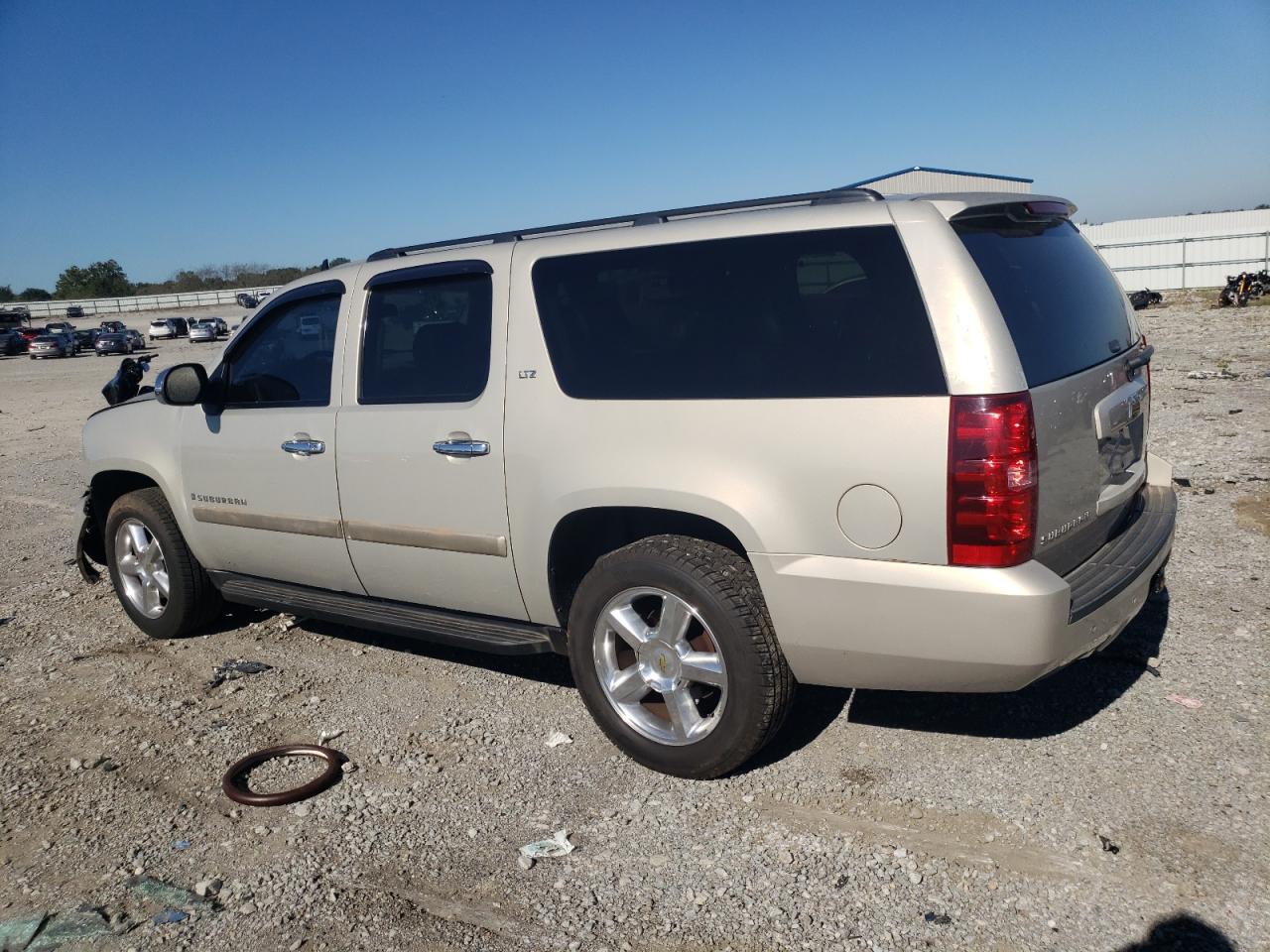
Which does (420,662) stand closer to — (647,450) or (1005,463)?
(647,450)

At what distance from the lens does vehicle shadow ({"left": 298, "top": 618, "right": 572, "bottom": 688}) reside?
4.75 meters

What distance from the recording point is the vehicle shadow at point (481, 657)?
4746 mm

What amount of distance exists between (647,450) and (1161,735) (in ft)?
7.24

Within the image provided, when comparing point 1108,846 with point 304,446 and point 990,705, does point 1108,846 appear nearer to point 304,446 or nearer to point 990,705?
point 990,705

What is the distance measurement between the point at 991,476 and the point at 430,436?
222cm

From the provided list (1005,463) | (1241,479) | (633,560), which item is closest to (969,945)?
(1005,463)

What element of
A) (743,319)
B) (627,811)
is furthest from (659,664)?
(743,319)

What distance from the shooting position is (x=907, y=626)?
306 centimetres

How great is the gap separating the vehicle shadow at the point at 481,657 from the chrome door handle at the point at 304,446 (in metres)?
1.01

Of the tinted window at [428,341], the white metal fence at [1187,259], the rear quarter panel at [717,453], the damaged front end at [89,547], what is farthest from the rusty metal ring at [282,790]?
the white metal fence at [1187,259]

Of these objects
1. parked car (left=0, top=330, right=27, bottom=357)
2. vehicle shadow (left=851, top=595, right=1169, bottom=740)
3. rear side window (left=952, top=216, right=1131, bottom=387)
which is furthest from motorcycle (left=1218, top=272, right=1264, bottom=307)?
parked car (left=0, top=330, right=27, bottom=357)

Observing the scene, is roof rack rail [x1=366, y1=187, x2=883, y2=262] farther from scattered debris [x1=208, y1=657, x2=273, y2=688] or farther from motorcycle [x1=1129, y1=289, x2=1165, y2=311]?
motorcycle [x1=1129, y1=289, x2=1165, y2=311]

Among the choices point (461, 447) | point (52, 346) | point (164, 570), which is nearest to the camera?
point (461, 447)

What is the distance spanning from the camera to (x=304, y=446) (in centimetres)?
453
